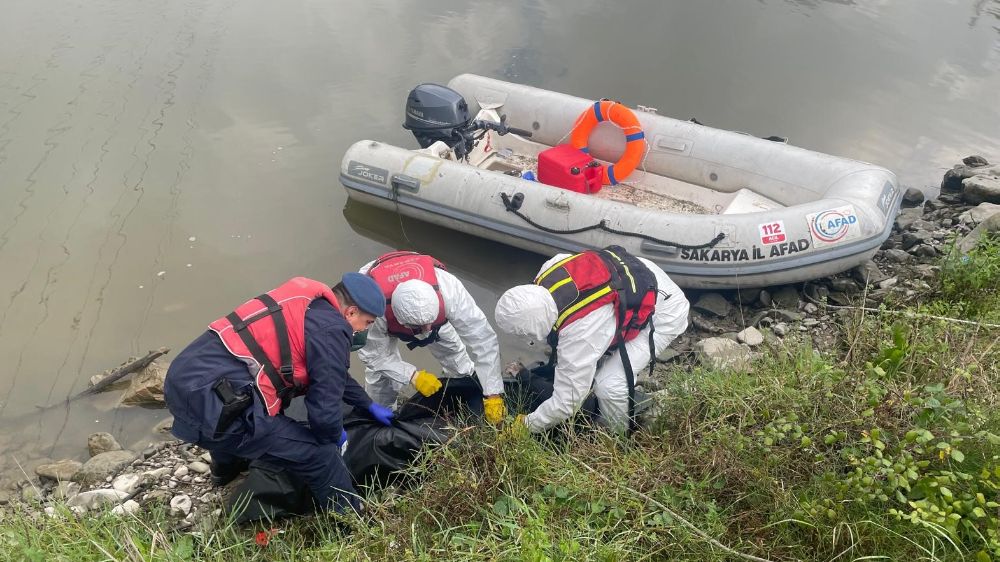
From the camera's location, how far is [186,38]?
772cm

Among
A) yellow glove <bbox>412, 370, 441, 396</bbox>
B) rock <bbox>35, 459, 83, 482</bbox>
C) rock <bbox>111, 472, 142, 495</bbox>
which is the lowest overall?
rock <bbox>35, 459, 83, 482</bbox>

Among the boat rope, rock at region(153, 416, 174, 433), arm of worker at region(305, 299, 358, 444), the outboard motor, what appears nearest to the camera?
arm of worker at region(305, 299, 358, 444)

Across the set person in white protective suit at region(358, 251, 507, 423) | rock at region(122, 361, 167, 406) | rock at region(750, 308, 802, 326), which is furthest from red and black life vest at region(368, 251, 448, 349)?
rock at region(750, 308, 802, 326)

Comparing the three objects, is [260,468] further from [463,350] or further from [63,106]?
[63,106]

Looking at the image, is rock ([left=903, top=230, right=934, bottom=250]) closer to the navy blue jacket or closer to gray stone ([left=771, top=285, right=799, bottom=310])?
gray stone ([left=771, top=285, right=799, bottom=310])

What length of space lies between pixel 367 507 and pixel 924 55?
29.8 feet

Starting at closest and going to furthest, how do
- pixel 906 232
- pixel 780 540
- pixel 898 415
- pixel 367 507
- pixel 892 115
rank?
pixel 780 540 → pixel 898 415 → pixel 367 507 → pixel 906 232 → pixel 892 115

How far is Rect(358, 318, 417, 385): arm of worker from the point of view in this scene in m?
3.08

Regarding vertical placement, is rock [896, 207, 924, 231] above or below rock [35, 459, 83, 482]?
above

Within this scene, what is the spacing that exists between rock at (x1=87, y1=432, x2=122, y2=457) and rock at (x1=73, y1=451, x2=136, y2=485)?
0.12m

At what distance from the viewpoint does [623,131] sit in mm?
5070

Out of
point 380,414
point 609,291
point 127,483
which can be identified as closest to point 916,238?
point 609,291

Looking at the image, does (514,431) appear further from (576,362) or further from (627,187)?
(627,187)

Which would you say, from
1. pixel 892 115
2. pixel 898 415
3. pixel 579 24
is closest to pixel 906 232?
pixel 892 115
